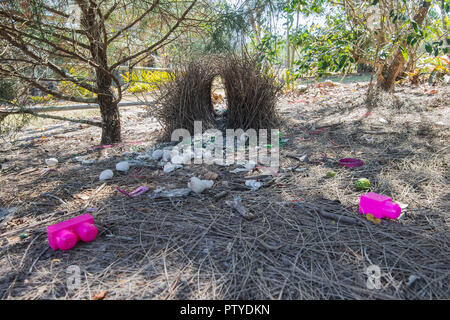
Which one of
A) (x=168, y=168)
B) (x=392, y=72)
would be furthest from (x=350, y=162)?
(x=392, y=72)

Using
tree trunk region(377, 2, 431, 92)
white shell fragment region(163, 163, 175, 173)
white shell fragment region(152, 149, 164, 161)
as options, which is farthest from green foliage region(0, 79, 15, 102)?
tree trunk region(377, 2, 431, 92)

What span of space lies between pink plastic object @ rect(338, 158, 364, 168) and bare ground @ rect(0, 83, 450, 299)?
6cm

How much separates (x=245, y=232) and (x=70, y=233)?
0.77 meters

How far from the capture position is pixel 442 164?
1722 millimetres

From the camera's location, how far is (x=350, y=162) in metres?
1.92

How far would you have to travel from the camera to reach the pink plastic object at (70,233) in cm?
112

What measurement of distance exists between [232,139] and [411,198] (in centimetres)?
176

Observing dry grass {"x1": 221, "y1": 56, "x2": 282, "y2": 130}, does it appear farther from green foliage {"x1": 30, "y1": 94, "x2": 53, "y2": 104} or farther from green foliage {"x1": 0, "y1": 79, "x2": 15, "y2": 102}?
green foliage {"x1": 0, "y1": 79, "x2": 15, "y2": 102}

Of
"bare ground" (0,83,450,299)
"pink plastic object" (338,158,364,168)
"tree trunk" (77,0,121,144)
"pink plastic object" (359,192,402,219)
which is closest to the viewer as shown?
"bare ground" (0,83,450,299)

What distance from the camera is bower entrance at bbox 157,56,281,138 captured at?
294cm

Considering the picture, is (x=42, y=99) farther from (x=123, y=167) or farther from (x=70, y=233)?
(x=70, y=233)
